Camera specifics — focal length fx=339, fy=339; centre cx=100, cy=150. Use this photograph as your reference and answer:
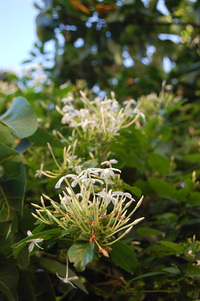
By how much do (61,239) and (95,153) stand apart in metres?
0.25

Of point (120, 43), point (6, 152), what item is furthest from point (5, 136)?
point (120, 43)

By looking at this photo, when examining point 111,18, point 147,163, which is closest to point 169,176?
point 147,163

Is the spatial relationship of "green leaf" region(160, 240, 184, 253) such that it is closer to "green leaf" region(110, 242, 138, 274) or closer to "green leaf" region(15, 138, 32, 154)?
"green leaf" region(110, 242, 138, 274)

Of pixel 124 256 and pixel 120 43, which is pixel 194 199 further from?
pixel 120 43

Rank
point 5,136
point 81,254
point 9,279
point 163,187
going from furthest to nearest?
1. point 163,187
2. point 5,136
3. point 9,279
4. point 81,254

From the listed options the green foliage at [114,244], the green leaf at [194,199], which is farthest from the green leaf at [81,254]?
the green leaf at [194,199]

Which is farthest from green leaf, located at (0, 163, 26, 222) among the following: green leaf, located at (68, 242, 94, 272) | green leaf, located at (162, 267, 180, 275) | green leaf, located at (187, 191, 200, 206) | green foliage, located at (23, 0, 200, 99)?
green foliage, located at (23, 0, 200, 99)

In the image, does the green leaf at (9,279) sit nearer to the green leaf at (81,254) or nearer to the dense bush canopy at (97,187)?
the dense bush canopy at (97,187)

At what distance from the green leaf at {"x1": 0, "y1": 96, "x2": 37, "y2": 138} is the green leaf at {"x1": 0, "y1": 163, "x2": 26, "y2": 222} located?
0.09 meters

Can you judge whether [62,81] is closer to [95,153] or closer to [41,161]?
[41,161]

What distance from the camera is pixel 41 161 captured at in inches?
39.6

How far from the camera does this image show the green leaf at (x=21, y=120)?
0.69 m

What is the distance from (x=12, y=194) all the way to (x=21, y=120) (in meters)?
0.16

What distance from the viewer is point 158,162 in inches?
34.5
